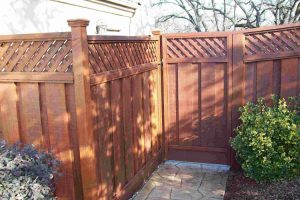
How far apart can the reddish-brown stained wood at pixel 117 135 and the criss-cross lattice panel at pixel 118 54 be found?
239 millimetres

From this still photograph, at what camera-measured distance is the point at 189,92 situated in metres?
5.05

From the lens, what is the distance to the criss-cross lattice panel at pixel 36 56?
2844mm

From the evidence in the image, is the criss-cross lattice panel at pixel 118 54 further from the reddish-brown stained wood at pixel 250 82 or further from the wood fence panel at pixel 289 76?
the wood fence panel at pixel 289 76

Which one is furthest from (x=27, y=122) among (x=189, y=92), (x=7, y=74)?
(x=189, y=92)

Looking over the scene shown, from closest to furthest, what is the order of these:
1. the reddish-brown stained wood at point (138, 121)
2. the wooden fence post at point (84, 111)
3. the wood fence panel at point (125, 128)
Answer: the wooden fence post at point (84, 111) < the wood fence panel at point (125, 128) < the reddish-brown stained wood at point (138, 121)

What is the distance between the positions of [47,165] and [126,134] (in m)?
1.17

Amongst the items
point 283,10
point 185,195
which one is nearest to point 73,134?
point 185,195

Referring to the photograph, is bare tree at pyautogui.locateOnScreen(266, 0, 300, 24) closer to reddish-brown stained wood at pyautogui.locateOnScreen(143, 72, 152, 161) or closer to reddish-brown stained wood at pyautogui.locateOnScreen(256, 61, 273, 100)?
reddish-brown stained wood at pyautogui.locateOnScreen(256, 61, 273, 100)

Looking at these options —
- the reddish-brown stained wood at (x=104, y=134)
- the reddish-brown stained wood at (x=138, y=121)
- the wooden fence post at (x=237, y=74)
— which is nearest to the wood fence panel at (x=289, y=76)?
the wooden fence post at (x=237, y=74)

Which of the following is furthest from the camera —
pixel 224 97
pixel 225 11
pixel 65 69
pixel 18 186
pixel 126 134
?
pixel 225 11

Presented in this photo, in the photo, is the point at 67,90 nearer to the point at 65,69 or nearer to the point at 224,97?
the point at 65,69

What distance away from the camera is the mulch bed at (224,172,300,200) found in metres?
3.80

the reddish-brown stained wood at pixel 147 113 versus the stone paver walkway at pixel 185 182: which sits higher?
the reddish-brown stained wood at pixel 147 113

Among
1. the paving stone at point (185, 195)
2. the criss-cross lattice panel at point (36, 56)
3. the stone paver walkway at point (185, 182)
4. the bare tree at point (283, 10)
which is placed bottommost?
the paving stone at point (185, 195)
